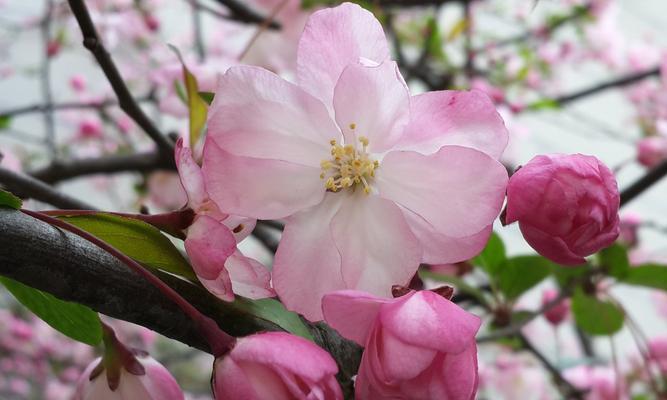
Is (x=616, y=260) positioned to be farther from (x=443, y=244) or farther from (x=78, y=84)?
(x=78, y=84)

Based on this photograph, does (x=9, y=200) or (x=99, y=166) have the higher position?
(x=9, y=200)

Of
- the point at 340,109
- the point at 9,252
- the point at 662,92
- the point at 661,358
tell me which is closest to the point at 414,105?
the point at 340,109

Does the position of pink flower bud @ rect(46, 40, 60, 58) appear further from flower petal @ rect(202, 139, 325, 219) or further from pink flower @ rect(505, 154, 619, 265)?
pink flower @ rect(505, 154, 619, 265)

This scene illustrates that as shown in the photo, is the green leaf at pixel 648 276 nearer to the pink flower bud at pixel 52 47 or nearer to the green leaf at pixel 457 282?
the green leaf at pixel 457 282

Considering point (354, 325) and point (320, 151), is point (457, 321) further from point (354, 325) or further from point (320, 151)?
point (320, 151)

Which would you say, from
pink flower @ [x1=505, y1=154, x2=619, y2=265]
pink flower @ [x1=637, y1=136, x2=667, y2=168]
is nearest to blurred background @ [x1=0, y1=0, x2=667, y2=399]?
pink flower @ [x1=637, y1=136, x2=667, y2=168]

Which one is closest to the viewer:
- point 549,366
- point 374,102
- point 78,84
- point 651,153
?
point 374,102

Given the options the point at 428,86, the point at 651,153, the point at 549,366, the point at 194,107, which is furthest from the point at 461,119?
the point at 428,86
